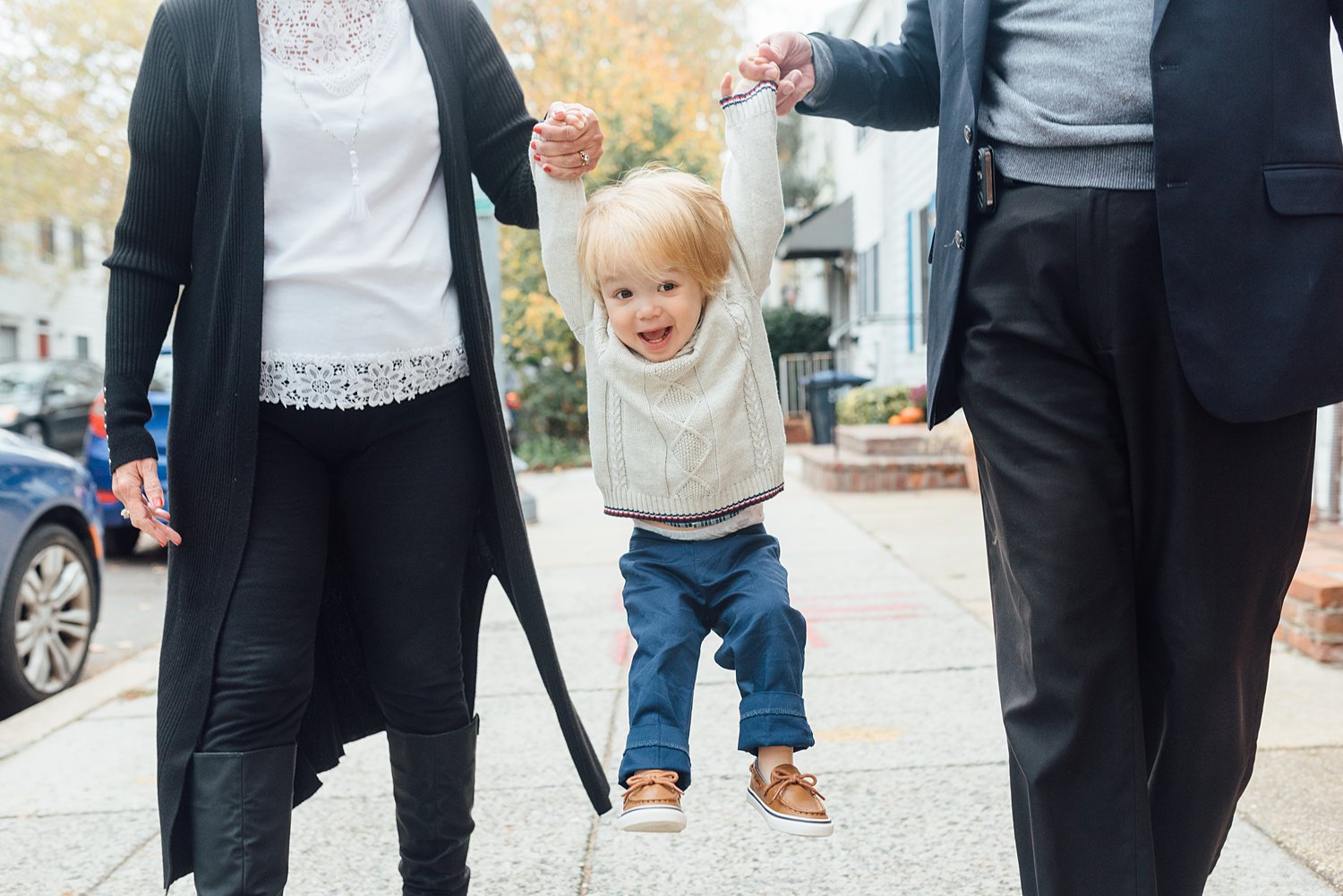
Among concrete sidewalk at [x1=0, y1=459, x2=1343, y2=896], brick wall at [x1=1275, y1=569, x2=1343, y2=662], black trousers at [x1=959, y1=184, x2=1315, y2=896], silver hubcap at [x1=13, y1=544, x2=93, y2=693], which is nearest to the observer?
black trousers at [x1=959, y1=184, x2=1315, y2=896]

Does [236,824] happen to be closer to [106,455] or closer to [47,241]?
[106,455]

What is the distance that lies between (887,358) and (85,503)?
39.5ft

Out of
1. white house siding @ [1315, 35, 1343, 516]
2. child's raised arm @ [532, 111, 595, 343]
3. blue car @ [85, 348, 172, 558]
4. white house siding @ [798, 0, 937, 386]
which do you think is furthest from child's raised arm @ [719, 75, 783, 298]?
white house siding @ [798, 0, 937, 386]

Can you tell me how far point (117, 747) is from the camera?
13.4ft

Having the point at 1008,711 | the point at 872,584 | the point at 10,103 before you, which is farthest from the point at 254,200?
the point at 10,103

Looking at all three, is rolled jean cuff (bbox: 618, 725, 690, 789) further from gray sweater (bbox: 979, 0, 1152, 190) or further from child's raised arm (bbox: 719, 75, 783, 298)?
gray sweater (bbox: 979, 0, 1152, 190)

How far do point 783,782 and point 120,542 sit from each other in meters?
7.88

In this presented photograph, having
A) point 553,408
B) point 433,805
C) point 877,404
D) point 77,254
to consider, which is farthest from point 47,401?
point 77,254

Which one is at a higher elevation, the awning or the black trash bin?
the awning

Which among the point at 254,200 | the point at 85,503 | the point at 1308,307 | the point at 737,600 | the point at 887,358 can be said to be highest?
the point at 254,200

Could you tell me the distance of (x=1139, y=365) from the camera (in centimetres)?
192

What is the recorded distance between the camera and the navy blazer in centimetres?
180

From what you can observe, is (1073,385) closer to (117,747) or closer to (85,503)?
(117,747)

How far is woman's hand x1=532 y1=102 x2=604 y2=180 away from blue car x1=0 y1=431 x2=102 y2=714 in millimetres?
3364
